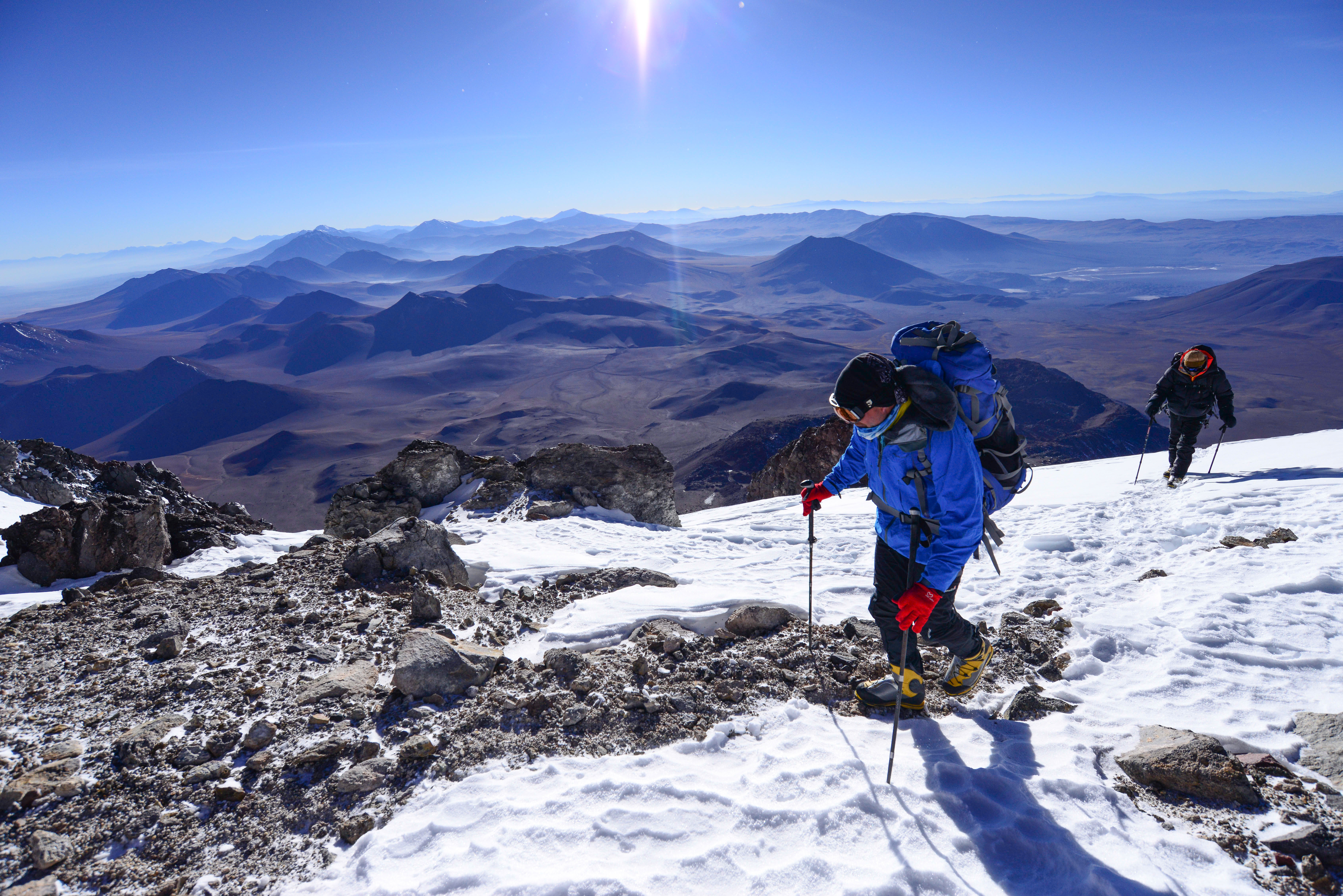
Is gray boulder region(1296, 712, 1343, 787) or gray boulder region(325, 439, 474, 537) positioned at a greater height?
gray boulder region(1296, 712, 1343, 787)

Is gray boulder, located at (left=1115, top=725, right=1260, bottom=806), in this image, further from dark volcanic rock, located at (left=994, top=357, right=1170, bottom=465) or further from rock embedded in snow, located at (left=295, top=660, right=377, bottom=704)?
dark volcanic rock, located at (left=994, top=357, right=1170, bottom=465)

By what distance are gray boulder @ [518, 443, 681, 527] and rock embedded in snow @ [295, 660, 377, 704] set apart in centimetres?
630

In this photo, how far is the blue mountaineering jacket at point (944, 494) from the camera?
323 cm

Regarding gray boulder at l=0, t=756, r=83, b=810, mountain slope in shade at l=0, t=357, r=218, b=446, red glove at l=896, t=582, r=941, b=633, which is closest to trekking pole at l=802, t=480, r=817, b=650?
red glove at l=896, t=582, r=941, b=633

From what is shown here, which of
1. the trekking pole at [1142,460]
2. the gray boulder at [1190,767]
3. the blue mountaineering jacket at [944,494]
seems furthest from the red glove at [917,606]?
the trekking pole at [1142,460]

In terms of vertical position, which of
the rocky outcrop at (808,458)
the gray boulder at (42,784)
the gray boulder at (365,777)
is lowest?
the rocky outcrop at (808,458)

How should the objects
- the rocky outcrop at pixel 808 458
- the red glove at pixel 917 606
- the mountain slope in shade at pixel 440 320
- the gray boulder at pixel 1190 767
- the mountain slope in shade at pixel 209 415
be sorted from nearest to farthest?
the gray boulder at pixel 1190 767 < the red glove at pixel 917 606 < the rocky outcrop at pixel 808 458 < the mountain slope in shade at pixel 209 415 < the mountain slope in shade at pixel 440 320

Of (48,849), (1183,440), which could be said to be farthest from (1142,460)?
(48,849)

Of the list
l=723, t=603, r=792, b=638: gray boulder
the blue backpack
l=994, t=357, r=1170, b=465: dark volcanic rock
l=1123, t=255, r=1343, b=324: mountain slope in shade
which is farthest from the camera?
l=1123, t=255, r=1343, b=324: mountain slope in shade

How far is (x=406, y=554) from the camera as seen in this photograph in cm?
591

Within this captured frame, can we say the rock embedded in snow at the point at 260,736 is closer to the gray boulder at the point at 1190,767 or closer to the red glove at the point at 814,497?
the red glove at the point at 814,497

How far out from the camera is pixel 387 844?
8.94 feet

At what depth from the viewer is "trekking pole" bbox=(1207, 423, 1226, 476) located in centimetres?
999

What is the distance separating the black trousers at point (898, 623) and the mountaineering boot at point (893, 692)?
53 mm
